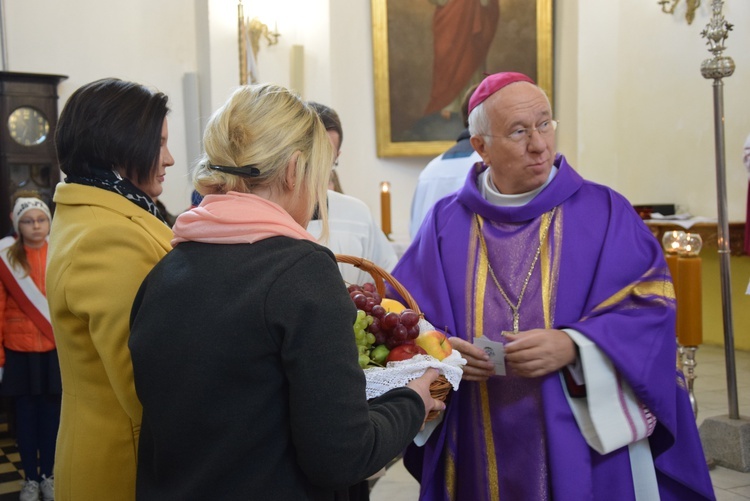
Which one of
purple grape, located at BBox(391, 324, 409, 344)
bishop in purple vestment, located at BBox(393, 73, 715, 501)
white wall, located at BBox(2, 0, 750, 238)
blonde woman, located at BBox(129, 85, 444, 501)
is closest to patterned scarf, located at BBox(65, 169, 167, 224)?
blonde woman, located at BBox(129, 85, 444, 501)

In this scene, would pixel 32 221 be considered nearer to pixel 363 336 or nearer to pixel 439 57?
pixel 363 336

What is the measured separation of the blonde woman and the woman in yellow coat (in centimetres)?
28

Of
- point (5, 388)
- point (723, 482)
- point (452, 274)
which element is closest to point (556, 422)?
point (452, 274)

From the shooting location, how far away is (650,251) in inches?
91.8

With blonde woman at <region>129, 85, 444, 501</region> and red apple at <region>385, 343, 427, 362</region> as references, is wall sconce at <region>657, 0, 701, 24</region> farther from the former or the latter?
blonde woman at <region>129, 85, 444, 501</region>

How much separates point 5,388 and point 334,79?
17.7 feet

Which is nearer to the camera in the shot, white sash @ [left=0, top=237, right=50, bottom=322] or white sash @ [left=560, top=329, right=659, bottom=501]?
white sash @ [left=560, top=329, right=659, bottom=501]

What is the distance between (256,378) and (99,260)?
59cm

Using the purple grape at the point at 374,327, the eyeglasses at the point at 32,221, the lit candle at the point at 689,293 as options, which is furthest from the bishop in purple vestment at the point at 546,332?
the eyeglasses at the point at 32,221

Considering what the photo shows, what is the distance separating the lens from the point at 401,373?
1644mm

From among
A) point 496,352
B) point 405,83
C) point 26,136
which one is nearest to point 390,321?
point 496,352

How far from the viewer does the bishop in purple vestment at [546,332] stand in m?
2.19

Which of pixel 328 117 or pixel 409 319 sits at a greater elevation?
pixel 328 117

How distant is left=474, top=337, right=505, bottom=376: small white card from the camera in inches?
86.7
